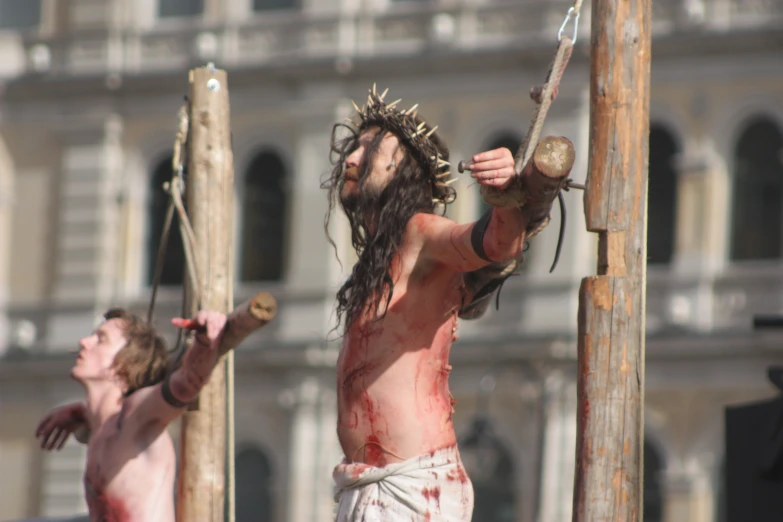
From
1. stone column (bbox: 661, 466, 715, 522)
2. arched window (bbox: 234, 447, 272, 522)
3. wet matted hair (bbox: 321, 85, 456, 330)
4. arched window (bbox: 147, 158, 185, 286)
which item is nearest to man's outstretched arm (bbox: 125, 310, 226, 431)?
wet matted hair (bbox: 321, 85, 456, 330)

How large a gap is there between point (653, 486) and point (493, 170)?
19069mm

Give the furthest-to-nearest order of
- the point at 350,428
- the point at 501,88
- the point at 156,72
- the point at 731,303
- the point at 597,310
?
the point at 156,72 → the point at 501,88 → the point at 731,303 → the point at 597,310 → the point at 350,428

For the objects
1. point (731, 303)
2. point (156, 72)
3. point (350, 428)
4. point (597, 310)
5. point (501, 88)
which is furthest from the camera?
point (156, 72)

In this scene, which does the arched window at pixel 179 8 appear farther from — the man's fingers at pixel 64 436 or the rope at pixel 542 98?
the rope at pixel 542 98

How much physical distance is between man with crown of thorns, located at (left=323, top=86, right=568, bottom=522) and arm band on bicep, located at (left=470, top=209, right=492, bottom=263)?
0.12ft

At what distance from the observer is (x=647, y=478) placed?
2403cm

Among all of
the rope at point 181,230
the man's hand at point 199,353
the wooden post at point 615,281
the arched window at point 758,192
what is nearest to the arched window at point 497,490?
the arched window at point 758,192

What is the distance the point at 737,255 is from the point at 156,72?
328 inches

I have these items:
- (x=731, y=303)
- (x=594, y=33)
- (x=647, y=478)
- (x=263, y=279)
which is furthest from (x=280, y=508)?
(x=594, y=33)

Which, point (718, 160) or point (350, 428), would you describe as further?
point (718, 160)

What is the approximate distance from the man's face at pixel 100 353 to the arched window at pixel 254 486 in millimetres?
18496

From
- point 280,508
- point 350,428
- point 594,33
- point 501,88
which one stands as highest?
point 501,88

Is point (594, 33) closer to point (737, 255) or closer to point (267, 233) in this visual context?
point (737, 255)

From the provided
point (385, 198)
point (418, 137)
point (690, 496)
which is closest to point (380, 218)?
point (385, 198)
